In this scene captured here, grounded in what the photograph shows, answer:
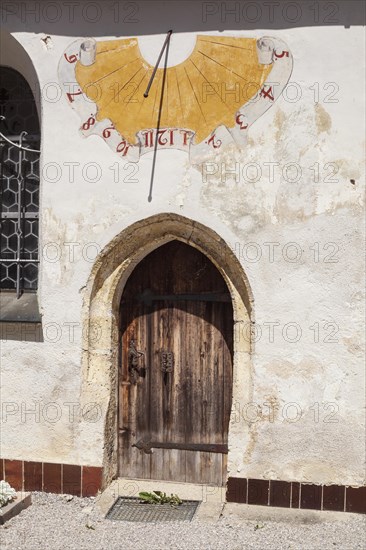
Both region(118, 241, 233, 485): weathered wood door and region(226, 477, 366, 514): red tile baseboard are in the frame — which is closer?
region(226, 477, 366, 514): red tile baseboard

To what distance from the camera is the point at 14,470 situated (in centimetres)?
632

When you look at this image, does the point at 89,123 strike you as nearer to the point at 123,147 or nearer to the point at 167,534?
the point at 123,147

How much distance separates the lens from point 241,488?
596 cm

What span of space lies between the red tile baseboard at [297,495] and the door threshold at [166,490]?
247 millimetres

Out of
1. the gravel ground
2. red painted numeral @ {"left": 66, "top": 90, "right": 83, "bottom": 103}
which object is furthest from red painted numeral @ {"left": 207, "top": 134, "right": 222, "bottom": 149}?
the gravel ground

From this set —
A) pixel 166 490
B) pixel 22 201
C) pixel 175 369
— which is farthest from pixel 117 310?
pixel 166 490

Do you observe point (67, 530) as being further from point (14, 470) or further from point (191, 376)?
point (191, 376)

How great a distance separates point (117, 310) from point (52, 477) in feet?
5.30

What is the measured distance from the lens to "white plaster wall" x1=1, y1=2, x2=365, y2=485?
5789mm

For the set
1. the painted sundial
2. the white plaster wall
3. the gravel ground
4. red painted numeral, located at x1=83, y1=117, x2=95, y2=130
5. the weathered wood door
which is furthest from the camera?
the weathered wood door

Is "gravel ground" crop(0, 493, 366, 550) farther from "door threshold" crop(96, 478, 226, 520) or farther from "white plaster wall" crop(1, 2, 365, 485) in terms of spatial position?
"white plaster wall" crop(1, 2, 365, 485)

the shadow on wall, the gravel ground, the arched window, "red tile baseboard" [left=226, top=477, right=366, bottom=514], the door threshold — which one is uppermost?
the shadow on wall

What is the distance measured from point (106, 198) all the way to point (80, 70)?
118cm

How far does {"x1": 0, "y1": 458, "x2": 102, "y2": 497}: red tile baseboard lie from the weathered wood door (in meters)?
0.48
